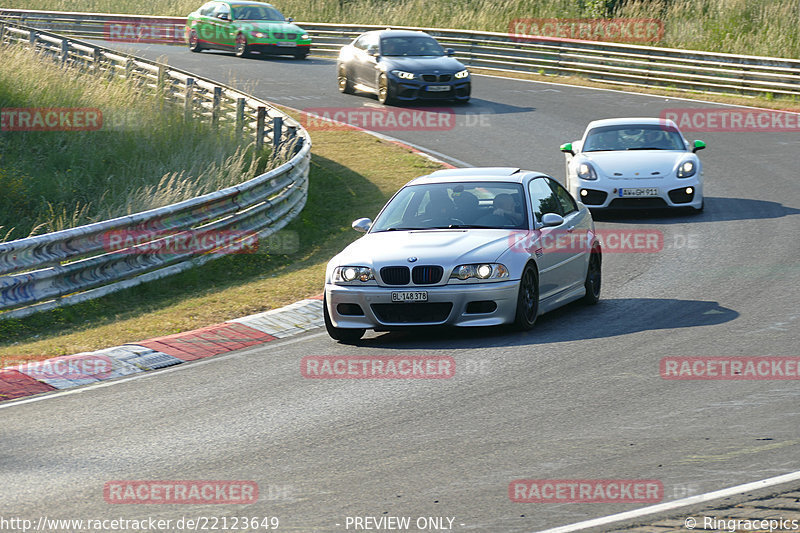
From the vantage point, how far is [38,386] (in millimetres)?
9797

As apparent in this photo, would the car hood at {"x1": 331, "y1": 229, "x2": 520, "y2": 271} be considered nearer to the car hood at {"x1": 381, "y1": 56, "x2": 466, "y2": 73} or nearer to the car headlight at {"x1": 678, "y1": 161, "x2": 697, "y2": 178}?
the car headlight at {"x1": 678, "y1": 161, "x2": 697, "y2": 178}

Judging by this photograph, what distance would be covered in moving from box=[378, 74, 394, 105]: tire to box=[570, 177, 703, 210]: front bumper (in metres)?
12.0

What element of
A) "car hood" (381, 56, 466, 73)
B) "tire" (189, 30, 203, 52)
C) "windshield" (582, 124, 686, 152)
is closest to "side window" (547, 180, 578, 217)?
"windshield" (582, 124, 686, 152)

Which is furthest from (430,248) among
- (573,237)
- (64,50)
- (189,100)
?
(64,50)

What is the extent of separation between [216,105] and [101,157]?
319 centimetres

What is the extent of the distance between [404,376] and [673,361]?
85.7 inches

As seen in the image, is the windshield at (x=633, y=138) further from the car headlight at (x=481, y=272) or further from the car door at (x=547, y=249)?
the car headlight at (x=481, y=272)

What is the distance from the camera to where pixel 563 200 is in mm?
12680

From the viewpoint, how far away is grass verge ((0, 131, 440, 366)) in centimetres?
1183

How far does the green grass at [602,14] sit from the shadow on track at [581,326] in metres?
23.1

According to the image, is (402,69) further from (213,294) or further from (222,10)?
(213,294)

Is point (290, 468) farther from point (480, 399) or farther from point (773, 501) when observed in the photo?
point (773, 501)

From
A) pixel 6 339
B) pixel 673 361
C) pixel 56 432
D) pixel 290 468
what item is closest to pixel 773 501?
pixel 290 468

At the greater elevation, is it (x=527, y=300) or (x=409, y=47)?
(x=409, y=47)
